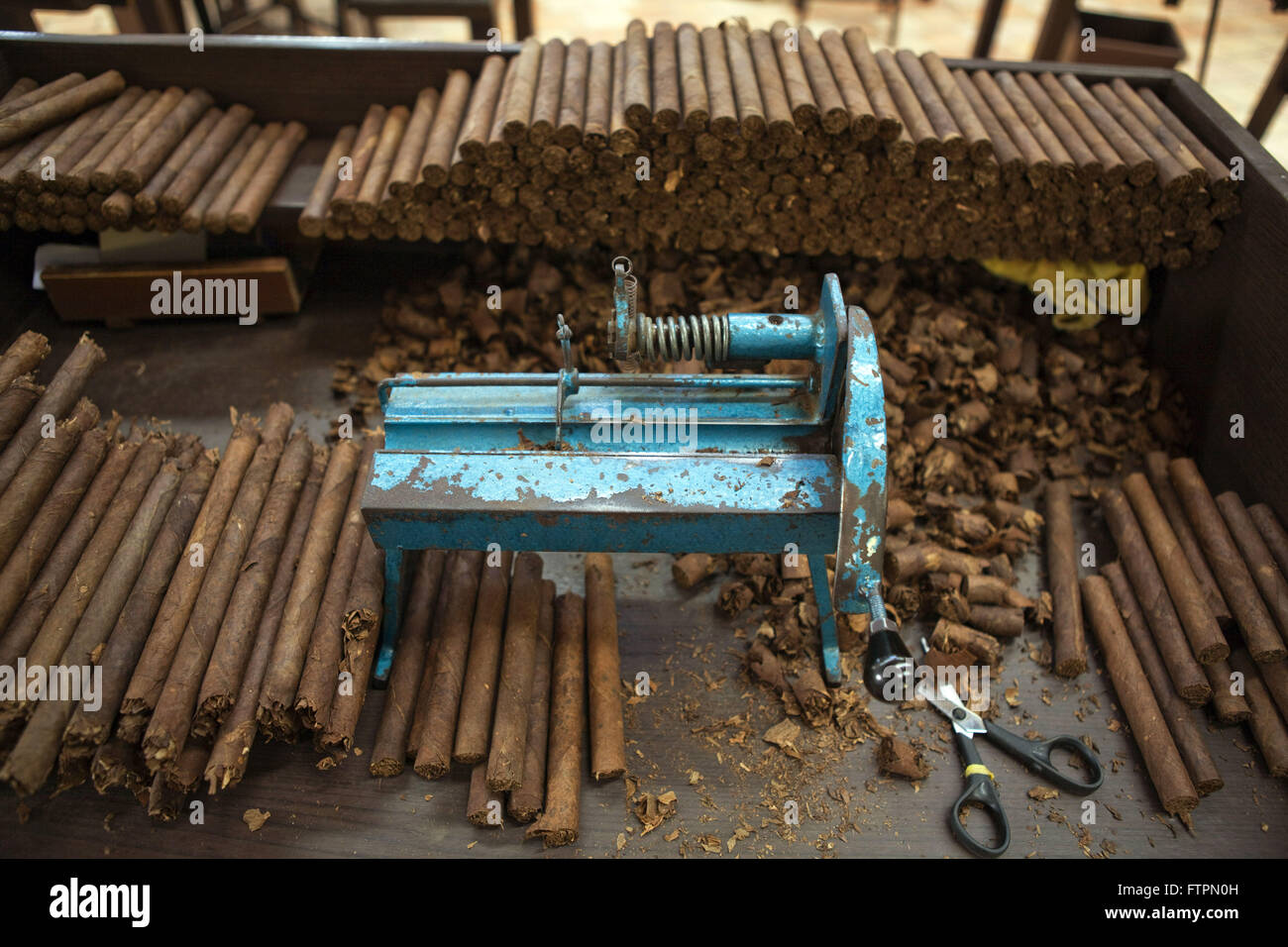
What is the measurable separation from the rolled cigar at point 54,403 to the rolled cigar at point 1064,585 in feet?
16.6

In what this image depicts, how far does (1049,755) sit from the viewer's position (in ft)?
12.5

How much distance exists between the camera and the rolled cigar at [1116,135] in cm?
498

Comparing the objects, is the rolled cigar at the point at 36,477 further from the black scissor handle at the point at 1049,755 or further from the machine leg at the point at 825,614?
the black scissor handle at the point at 1049,755

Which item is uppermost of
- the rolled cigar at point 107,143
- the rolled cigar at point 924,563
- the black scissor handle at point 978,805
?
the rolled cigar at point 107,143

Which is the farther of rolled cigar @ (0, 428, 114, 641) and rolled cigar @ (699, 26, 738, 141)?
rolled cigar @ (699, 26, 738, 141)

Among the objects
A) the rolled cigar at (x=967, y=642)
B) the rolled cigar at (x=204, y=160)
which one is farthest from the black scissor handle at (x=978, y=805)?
the rolled cigar at (x=204, y=160)

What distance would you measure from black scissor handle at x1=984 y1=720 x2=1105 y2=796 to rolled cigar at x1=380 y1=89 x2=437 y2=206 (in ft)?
14.3

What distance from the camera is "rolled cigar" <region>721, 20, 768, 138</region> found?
4.84 metres

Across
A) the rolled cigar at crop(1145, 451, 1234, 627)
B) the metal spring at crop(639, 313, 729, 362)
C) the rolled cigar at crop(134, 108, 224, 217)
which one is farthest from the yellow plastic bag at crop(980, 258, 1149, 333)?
the rolled cigar at crop(134, 108, 224, 217)

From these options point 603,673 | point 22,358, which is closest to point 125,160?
point 22,358

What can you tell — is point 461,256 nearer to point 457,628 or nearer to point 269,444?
point 269,444

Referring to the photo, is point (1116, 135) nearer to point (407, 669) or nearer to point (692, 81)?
point (692, 81)

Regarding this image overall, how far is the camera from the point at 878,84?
5242 millimetres

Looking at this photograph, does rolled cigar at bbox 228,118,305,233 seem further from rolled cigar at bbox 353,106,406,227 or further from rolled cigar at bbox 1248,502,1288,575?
rolled cigar at bbox 1248,502,1288,575
